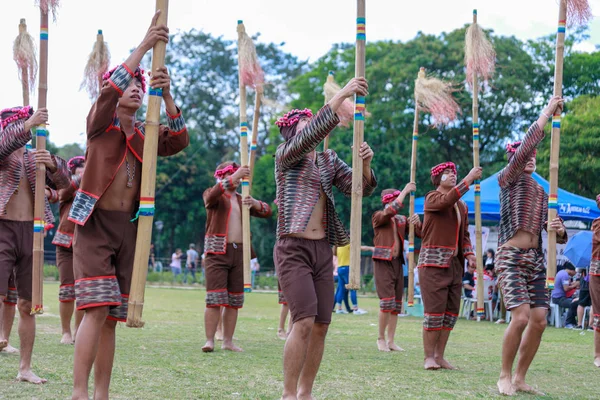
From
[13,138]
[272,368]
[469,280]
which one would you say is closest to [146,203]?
[13,138]

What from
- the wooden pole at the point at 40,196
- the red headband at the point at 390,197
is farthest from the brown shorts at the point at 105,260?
the red headband at the point at 390,197

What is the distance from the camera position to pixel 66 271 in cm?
1020

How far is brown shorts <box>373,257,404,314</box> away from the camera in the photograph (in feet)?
37.1

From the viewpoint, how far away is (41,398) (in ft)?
19.9

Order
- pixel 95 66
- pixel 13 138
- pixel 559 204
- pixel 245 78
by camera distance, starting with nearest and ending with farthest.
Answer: pixel 13 138, pixel 95 66, pixel 245 78, pixel 559 204

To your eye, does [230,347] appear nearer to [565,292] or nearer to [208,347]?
[208,347]

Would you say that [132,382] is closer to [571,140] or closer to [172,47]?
[571,140]

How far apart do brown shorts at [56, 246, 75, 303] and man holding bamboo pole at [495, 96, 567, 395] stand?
17.8 feet

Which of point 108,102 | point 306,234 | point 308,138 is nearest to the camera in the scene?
point 108,102

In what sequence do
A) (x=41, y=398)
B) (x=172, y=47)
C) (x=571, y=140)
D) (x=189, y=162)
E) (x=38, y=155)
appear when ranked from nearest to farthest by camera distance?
(x=41, y=398) < (x=38, y=155) < (x=571, y=140) < (x=189, y=162) < (x=172, y=47)

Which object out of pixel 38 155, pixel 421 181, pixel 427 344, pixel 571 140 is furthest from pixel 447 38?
pixel 38 155

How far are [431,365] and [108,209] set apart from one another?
4.75 meters

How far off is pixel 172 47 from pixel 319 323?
5223cm

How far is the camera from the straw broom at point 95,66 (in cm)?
763
